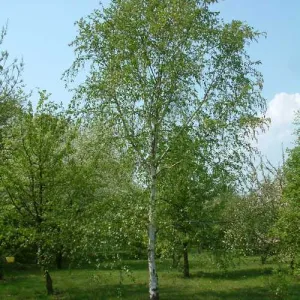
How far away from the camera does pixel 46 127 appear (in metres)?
20.9

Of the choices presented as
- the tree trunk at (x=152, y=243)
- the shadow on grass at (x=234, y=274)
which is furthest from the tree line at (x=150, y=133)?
the shadow on grass at (x=234, y=274)

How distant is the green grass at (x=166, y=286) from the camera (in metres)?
20.5

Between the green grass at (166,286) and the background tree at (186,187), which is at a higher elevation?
the background tree at (186,187)

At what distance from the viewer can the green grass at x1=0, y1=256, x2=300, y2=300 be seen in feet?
67.4

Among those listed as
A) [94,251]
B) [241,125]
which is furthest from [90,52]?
[94,251]

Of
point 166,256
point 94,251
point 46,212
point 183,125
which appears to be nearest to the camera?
point 94,251

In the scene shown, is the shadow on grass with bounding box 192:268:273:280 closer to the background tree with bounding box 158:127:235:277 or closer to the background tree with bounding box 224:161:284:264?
the background tree with bounding box 224:161:284:264

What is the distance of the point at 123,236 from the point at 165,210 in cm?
239

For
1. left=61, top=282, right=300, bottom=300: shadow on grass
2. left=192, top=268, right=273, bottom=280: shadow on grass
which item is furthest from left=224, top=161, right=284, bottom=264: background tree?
left=61, top=282, right=300, bottom=300: shadow on grass

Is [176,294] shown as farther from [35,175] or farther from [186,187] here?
[35,175]

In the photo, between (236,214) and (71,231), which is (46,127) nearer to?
(71,231)

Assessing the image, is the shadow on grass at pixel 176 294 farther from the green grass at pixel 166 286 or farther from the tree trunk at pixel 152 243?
the tree trunk at pixel 152 243

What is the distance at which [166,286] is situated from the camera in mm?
24141

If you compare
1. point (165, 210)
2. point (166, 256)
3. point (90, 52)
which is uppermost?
point (90, 52)
